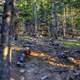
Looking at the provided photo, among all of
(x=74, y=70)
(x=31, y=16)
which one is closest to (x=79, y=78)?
(x=74, y=70)

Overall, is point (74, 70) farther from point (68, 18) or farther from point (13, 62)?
point (68, 18)

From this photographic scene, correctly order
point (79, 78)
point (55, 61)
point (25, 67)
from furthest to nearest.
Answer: point (55, 61) → point (25, 67) → point (79, 78)

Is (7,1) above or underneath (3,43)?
above

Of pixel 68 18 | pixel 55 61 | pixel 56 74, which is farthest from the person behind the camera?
pixel 68 18

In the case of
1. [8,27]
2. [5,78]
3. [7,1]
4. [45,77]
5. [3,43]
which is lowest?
[45,77]

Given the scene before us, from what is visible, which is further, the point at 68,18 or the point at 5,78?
the point at 68,18

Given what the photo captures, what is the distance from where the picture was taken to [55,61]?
51.6 ft

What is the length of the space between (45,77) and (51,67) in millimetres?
1588

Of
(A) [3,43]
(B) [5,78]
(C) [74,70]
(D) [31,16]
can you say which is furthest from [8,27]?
(D) [31,16]

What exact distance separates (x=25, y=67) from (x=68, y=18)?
35078mm

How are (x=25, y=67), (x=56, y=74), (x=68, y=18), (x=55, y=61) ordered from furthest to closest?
(x=68, y=18), (x=55, y=61), (x=25, y=67), (x=56, y=74)

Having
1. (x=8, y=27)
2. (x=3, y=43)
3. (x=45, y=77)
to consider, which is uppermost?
(x=8, y=27)

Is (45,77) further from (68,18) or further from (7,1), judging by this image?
(68,18)

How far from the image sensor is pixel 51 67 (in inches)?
571
